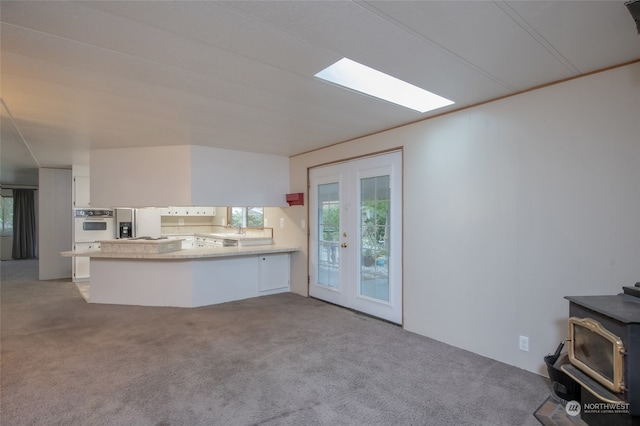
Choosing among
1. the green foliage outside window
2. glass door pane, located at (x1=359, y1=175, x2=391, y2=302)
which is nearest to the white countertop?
glass door pane, located at (x1=359, y1=175, x2=391, y2=302)

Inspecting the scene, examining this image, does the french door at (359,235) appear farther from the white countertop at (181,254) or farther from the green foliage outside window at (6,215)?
the green foliage outside window at (6,215)

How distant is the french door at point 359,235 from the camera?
157 inches

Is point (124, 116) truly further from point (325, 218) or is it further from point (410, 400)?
point (410, 400)

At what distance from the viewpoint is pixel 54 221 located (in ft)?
22.7

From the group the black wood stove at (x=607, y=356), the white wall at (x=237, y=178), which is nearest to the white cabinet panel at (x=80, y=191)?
the white wall at (x=237, y=178)

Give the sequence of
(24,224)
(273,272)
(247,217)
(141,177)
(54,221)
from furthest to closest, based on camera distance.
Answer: (24,224) → (247,217) → (54,221) → (273,272) → (141,177)

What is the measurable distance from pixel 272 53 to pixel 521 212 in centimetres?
237

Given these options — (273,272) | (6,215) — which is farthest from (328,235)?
(6,215)

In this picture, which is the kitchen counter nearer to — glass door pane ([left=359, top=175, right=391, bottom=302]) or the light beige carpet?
the light beige carpet

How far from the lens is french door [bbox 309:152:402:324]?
13.1ft

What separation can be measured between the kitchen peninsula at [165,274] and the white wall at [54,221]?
275 centimetres

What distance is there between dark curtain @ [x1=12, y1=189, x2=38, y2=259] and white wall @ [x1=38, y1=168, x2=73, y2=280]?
5011 mm

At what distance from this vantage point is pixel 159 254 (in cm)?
477

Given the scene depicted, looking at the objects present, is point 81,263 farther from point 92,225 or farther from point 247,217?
point 247,217
